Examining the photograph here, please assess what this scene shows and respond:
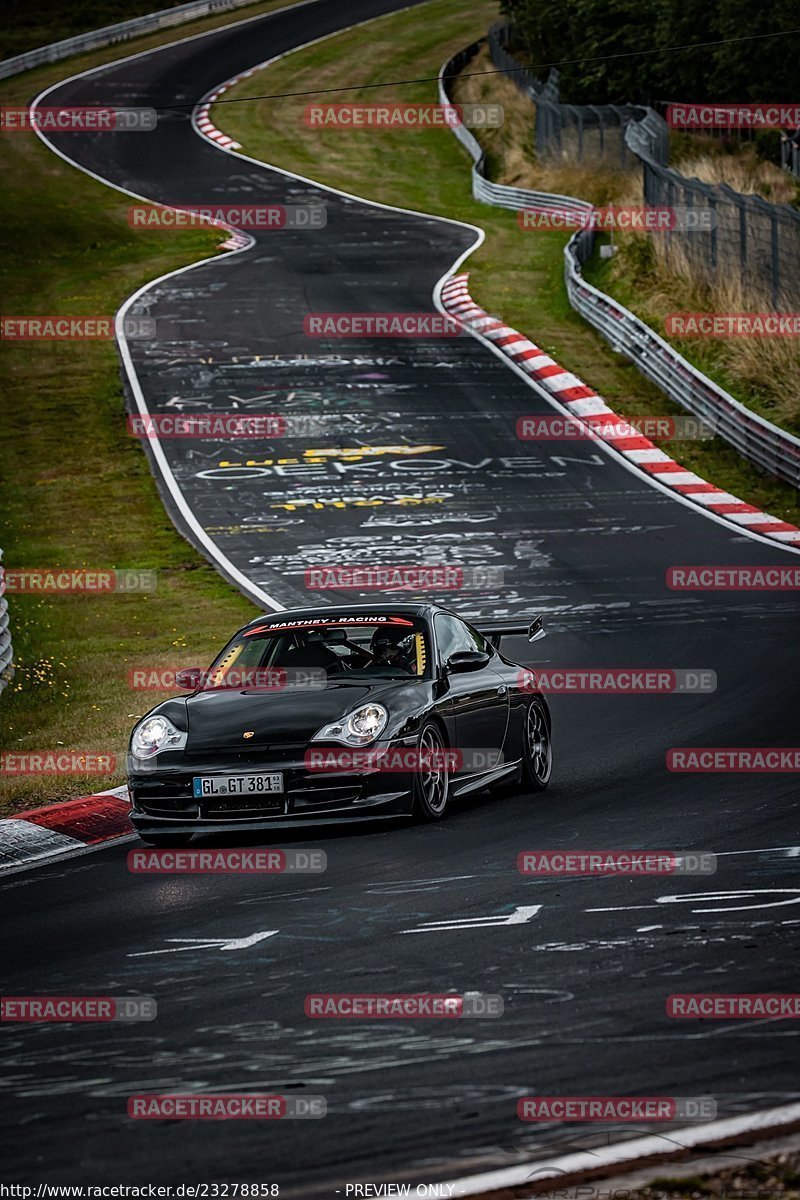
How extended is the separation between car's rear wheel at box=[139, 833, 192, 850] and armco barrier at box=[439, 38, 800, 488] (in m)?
15.7

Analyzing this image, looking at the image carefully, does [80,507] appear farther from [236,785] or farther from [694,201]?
[236,785]

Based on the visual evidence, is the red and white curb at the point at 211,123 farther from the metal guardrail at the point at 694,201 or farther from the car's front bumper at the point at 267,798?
the car's front bumper at the point at 267,798

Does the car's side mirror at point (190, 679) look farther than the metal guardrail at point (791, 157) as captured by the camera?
No

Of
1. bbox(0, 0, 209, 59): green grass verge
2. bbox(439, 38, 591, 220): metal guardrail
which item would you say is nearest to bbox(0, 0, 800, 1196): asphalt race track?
bbox(439, 38, 591, 220): metal guardrail

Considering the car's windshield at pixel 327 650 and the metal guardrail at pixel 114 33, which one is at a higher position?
the metal guardrail at pixel 114 33

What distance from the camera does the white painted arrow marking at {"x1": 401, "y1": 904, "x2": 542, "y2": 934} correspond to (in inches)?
305

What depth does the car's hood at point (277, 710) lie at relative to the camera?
404 inches

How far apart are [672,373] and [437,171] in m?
26.6

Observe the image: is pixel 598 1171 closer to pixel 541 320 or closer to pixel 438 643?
pixel 438 643

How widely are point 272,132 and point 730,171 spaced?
21.1 m

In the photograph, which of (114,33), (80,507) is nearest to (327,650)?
(80,507)

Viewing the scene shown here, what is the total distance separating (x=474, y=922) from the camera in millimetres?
7855

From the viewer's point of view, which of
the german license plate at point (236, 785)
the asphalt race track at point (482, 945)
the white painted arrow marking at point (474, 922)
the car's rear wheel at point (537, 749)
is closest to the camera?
the asphalt race track at point (482, 945)

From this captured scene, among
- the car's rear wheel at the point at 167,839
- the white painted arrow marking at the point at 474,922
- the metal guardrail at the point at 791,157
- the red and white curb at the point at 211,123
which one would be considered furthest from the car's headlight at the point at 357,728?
the red and white curb at the point at 211,123
